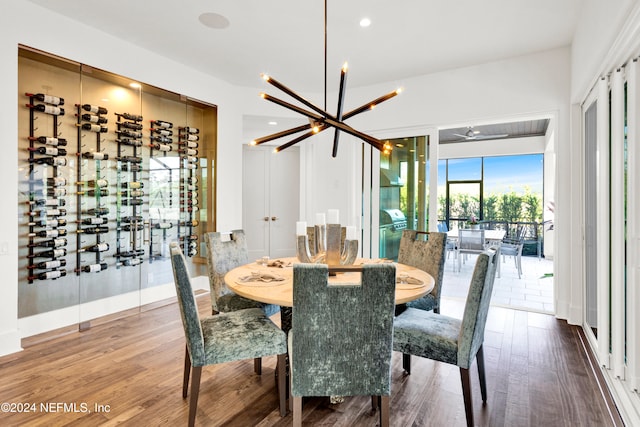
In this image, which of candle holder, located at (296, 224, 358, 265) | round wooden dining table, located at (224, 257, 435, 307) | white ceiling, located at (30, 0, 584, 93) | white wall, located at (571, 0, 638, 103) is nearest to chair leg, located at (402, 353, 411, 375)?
round wooden dining table, located at (224, 257, 435, 307)

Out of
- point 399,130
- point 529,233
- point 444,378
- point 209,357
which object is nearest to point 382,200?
point 399,130

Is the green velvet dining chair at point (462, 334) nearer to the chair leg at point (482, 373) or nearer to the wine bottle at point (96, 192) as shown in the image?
the chair leg at point (482, 373)

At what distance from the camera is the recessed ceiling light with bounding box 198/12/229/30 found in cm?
304

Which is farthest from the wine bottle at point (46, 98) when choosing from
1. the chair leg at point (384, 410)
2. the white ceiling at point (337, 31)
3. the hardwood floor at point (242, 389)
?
the chair leg at point (384, 410)

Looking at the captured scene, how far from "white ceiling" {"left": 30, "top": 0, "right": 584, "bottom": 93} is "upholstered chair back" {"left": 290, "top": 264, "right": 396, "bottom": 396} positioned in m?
2.43

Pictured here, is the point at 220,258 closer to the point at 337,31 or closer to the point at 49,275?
the point at 49,275

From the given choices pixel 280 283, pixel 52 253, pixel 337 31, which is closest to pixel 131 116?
pixel 52 253

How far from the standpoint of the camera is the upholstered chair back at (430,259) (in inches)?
105

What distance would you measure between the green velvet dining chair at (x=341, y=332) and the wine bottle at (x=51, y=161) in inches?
119

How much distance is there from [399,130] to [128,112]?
330cm

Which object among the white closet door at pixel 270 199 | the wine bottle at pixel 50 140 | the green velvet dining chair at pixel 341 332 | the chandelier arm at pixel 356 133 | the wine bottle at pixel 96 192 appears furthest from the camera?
the white closet door at pixel 270 199

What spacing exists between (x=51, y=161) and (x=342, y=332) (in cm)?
324

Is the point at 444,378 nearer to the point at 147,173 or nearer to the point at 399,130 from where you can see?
the point at 399,130

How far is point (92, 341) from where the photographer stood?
3033 millimetres
